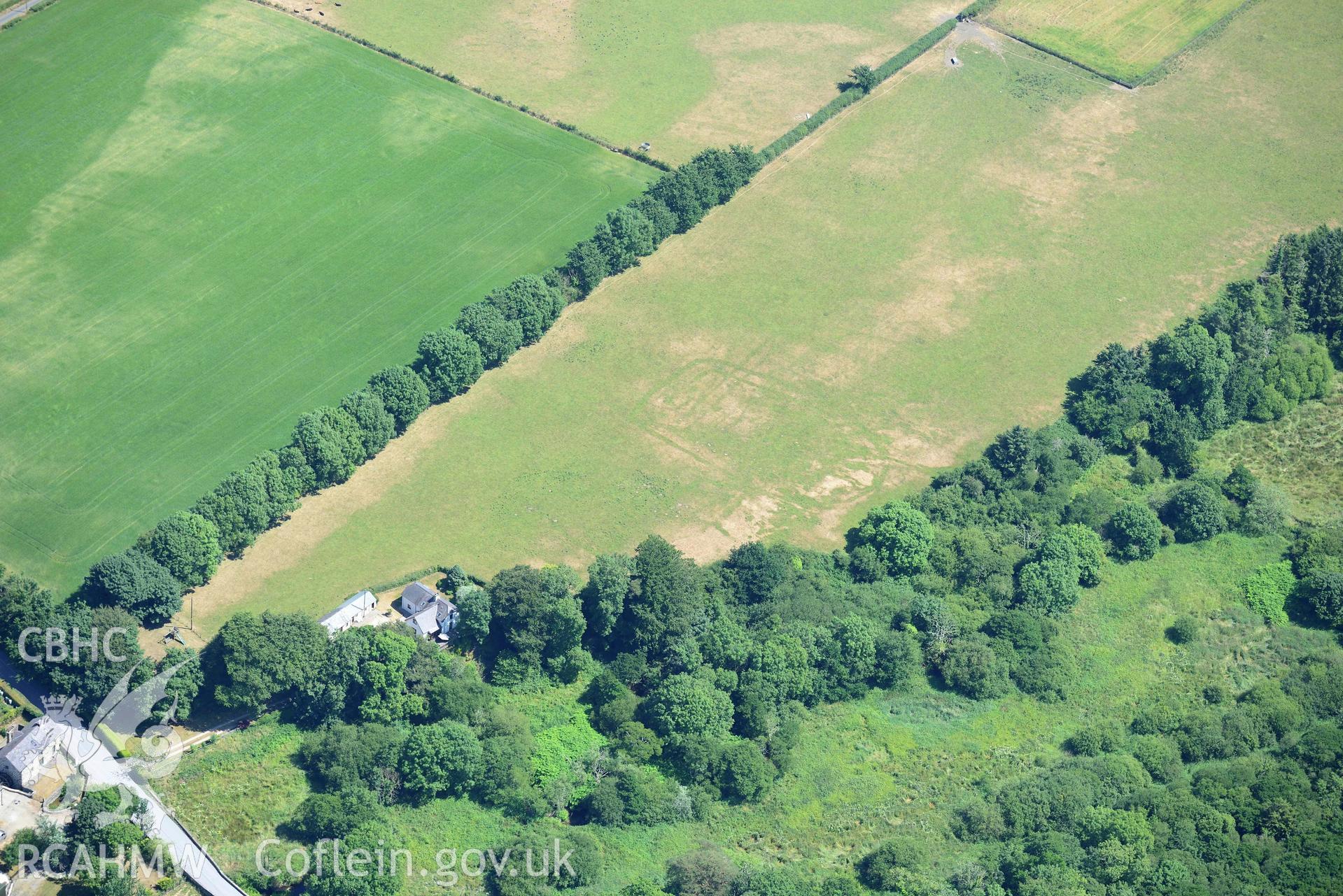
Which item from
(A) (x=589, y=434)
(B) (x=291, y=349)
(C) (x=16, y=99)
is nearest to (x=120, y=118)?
(C) (x=16, y=99)

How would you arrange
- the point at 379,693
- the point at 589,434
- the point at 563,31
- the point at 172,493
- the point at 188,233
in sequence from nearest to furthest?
the point at 379,693, the point at 172,493, the point at 589,434, the point at 188,233, the point at 563,31

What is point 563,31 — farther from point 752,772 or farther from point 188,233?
point 752,772

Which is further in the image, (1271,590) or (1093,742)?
(1271,590)

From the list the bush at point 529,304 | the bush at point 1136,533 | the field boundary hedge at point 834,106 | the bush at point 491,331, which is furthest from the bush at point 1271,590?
the field boundary hedge at point 834,106

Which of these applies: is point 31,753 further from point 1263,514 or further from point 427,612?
point 1263,514

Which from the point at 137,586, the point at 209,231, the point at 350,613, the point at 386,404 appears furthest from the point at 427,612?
the point at 209,231

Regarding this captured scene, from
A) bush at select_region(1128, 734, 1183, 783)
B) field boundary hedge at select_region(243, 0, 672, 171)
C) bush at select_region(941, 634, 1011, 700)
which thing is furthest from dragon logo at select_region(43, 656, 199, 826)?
field boundary hedge at select_region(243, 0, 672, 171)
